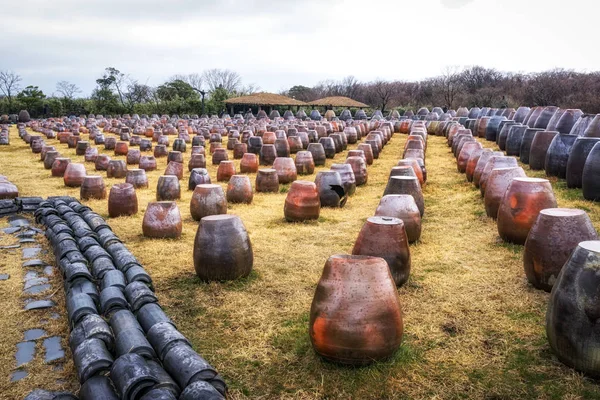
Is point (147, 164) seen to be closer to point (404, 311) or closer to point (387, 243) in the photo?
point (387, 243)

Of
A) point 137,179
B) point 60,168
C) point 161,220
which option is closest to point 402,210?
point 161,220

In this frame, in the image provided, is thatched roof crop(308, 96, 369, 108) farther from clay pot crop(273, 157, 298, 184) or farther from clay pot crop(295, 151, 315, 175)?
clay pot crop(273, 157, 298, 184)

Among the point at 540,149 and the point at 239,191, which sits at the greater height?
the point at 540,149

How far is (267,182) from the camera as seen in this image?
12359mm

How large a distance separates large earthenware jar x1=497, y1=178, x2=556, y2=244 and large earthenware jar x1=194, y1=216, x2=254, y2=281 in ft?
11.6

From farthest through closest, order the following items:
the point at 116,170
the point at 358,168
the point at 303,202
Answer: the point at 116,170 < the point at 358,168 < the point at 303,202

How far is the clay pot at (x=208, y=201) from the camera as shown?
364 inches

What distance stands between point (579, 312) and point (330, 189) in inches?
269

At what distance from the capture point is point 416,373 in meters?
4.05

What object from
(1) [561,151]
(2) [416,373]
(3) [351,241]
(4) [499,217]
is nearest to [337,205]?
(3) [351,241]

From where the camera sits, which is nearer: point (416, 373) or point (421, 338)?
point (416, 373)

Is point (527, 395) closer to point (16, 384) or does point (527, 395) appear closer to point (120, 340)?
point (120, 340)

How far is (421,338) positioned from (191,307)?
93.9 inches

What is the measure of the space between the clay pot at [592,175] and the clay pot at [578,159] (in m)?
0.79
